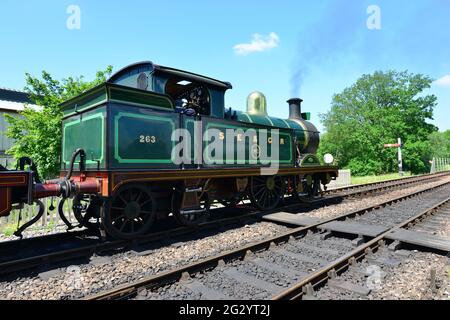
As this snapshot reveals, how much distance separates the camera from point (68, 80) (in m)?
14.0

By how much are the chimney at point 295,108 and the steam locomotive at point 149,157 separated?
9.92 ft

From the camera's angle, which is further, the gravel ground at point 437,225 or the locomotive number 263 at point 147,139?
the gravel ground at point 437,225

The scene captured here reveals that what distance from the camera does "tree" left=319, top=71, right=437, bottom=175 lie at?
3534cm

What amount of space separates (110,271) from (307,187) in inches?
303

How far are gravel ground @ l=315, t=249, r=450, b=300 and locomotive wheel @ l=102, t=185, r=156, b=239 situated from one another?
345 centimetres

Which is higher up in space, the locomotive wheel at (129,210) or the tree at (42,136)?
the tree at (42,136)

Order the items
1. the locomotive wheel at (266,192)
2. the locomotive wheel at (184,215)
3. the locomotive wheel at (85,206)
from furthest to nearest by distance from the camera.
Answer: the locomotive wheel at (266,192) → the locomotive wheel at (184,215) → the locomotive wheel at (85,206)

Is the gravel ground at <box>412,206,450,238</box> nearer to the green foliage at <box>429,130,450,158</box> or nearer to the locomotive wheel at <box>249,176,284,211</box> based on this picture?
the locomotive wheel at <box>249,176,284,211</box>

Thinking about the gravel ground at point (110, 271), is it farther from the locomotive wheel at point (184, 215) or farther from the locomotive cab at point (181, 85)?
the locomotive cab at point (181, 85)

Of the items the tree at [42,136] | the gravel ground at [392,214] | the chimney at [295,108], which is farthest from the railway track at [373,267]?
the tree at [42,136]

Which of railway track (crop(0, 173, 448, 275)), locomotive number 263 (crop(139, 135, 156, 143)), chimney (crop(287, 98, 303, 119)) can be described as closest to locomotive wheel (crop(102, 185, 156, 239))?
railway track (crop(0, 173, 448, 275))

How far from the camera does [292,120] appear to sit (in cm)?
1069

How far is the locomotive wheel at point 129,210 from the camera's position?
531cm
